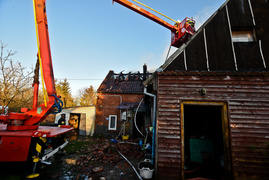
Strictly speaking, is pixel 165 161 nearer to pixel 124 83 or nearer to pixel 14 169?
pixel 14 169

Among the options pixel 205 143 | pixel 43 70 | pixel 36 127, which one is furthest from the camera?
pixel 205 143

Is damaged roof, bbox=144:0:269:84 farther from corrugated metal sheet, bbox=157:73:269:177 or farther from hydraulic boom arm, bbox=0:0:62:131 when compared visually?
hydraulic boom arm, bbox=0:0:62:131

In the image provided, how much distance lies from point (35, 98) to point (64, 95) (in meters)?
25.2

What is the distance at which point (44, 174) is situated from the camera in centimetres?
461

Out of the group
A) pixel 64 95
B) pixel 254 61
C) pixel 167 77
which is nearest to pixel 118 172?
pixel 167 77

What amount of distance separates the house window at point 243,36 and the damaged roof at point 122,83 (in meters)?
10.6

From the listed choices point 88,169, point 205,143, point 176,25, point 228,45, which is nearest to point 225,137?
point 205,143

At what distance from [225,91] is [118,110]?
1168cm

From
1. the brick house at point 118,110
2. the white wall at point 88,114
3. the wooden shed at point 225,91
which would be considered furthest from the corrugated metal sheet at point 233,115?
the white wall at point 88,114

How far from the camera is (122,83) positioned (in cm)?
1705

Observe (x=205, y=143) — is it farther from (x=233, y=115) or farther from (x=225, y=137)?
(x=233, y=115)

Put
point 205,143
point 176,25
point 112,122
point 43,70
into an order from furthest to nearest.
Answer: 1. point 112,122
2. point 176,25
3. point 205,143
4. point 43,70

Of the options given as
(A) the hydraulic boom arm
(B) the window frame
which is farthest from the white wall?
(B) the window frame

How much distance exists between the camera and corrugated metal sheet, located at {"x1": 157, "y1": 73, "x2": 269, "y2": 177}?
4.37 metres
